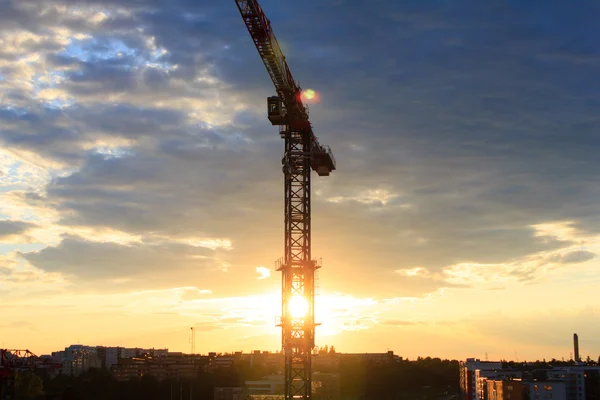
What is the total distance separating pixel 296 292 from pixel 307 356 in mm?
6102

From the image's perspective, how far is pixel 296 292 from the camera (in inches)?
2938

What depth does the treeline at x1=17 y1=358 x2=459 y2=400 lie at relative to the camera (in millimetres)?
142788

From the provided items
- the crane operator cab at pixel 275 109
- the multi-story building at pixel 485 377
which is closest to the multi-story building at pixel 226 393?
the multi-story building at pixel 485 377

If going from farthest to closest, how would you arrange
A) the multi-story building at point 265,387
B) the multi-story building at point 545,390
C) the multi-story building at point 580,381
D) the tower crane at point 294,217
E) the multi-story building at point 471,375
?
the multi-story building at point 471,375
the multi-story building at point 265,387
the multi-story building at point 580,381
the multi-story building at point 545,390
the tower crane at point 294,217

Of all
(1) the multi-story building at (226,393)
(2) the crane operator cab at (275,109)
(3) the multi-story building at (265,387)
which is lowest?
(1) the multi-story building at (226,393)

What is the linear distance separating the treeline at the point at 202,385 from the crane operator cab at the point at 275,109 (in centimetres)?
7774

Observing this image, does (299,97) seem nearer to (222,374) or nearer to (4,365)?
(4,365)

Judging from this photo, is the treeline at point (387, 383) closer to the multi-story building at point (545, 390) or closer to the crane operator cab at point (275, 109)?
the multi-story building at point (545, 390)

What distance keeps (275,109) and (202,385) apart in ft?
322

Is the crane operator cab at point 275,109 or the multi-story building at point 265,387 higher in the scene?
the crane operator cab at point 275,109

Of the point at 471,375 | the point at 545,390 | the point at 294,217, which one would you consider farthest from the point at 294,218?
the point at 471,375

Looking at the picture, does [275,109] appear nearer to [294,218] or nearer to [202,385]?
[294,218]

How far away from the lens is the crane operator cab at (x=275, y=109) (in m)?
76.4

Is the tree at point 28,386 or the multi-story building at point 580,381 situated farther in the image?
the multi-story building at point 580,381
